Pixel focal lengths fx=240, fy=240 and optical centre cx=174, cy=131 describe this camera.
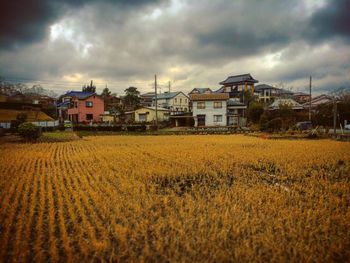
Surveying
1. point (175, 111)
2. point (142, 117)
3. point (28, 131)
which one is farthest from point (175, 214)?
point (175, 111)

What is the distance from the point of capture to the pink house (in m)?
43.7

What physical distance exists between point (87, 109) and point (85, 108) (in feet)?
1.33

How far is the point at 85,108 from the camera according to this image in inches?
1741

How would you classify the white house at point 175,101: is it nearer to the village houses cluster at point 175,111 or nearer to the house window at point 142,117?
the village houses cluster at point 175,111

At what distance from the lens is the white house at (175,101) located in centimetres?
5206

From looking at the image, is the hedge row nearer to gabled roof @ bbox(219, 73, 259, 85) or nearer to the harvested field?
the harvested field

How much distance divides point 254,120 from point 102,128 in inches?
898

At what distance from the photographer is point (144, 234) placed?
169 inches

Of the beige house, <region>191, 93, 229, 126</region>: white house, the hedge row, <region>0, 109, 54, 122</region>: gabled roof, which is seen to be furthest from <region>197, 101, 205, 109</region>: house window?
<region>0, 109, 54, 122</region>: gabled roof

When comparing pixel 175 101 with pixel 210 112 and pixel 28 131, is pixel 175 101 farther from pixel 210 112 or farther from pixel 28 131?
pixel 28 131

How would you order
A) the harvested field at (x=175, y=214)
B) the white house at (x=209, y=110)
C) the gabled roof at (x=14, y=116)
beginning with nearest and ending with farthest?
the harvested field at (x=175, y=214) < the gabled roof at (x=14, y=116) < the white house at (x=209, y=110)

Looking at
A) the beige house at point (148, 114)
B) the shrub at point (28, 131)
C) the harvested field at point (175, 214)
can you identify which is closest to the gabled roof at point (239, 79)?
the beige house at point (148, 114)

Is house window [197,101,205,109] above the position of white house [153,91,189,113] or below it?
below

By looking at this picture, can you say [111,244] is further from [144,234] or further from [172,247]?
[172,247]
